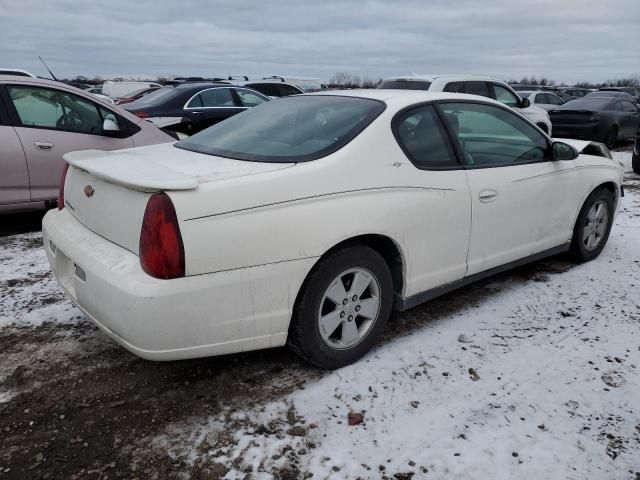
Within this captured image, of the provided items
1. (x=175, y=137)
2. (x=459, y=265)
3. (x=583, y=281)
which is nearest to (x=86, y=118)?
(x=175, y=137)

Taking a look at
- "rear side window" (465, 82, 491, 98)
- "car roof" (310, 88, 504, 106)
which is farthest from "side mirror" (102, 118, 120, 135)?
"rear side window" (465, 82, 491, 98)

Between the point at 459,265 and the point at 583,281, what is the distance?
151cm

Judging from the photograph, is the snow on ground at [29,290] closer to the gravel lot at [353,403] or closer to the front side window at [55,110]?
the gravel lot at [353,403]

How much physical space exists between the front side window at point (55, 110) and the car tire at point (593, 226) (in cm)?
478

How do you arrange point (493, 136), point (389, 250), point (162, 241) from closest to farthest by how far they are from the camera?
point (162, 241) → point (389, 250) → point (493, 136)

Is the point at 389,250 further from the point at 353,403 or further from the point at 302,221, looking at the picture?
the point at 353,403

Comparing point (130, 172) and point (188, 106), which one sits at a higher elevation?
point (188, 106)

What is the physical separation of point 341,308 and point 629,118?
1389 centimetres

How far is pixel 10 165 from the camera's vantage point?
5.06 m

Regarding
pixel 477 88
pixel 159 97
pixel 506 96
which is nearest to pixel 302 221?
pixel 159 97

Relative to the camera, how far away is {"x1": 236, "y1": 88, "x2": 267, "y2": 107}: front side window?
411 inches

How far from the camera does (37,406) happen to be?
8.52 ft

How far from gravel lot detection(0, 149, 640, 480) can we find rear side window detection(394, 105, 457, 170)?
3.52ft

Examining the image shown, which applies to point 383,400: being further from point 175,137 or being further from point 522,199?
point 175,137
